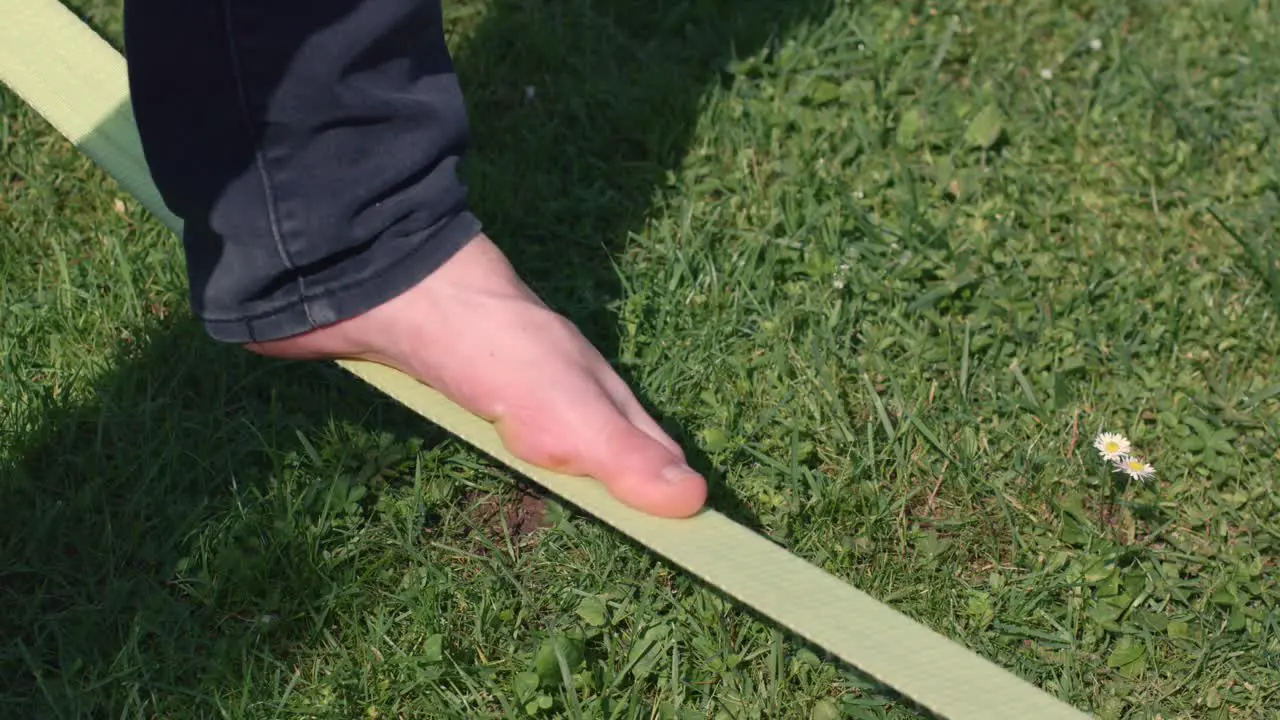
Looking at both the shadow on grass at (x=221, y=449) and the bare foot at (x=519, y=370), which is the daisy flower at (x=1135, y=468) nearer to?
the shadow on grass at (x=221, y=449)

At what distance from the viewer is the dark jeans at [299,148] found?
1.72 metres

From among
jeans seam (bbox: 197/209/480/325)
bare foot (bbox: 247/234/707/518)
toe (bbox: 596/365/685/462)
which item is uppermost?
jeans seam (bbox: 197/209/480/325)

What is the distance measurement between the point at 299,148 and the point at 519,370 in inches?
17.1

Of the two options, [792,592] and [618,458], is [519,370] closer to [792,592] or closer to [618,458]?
[618,458]

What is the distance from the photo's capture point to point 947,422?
2.22 m

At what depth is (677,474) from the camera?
175cm

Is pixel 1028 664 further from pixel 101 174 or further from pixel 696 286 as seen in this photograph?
pixel 101 174

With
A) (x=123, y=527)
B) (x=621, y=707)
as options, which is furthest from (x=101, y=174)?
(x=621, y=707)

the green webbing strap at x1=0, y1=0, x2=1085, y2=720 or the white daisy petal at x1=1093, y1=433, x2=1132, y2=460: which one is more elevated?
the green webbing strap at x1=0, y1=0, x2=1085, y2=720

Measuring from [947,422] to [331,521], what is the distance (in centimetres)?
104

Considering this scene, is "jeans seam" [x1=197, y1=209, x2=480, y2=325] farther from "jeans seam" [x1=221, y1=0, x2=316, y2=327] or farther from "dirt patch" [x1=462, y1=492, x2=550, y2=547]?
"dirt patch" [x1=462, y1=492, x2=550, y2=547]

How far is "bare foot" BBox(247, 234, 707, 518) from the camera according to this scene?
1.77 m

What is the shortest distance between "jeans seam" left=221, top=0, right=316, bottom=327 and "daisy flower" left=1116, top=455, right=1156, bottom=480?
4.35 ft

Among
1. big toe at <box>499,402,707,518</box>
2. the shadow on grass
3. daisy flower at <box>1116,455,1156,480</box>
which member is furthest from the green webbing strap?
daisy flower at <box>1116,455,1156,480</box>
